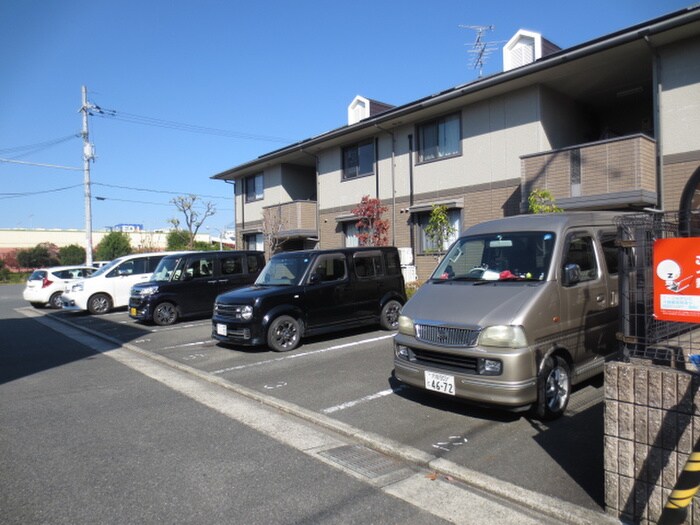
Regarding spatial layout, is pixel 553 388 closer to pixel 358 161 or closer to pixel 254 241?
pixel 358 161

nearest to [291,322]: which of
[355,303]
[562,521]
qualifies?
[355,303]

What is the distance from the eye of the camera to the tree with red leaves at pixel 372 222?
55.2 ft

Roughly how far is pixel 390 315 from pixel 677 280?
23.6 feet

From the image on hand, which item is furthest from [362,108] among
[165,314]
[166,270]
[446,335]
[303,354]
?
[446,335]

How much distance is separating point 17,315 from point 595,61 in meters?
19.3

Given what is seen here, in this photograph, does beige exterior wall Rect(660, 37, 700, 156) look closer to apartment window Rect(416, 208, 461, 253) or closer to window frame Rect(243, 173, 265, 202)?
apartment window Rect(416, 208, 461, 253)

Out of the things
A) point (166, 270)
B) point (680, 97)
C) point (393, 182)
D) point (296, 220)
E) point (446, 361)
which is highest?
point (680, 97)

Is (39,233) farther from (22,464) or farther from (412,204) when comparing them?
(22,464)

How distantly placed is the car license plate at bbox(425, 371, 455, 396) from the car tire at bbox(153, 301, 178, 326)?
9.02m

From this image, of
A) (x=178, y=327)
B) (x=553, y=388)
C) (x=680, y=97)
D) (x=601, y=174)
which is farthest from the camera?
(x=178, y=327)

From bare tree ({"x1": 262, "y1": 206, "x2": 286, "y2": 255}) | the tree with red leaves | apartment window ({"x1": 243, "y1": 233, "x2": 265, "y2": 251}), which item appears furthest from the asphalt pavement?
apartment window ({"x1": 243, "y1": 233, "x2": 265, "y2": 251})

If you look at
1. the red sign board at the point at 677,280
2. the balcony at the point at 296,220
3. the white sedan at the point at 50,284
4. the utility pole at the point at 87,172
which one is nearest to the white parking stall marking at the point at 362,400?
the red sign board at the point at 677,280

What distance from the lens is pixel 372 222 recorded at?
17047 mm

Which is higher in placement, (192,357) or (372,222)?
(372,222)
